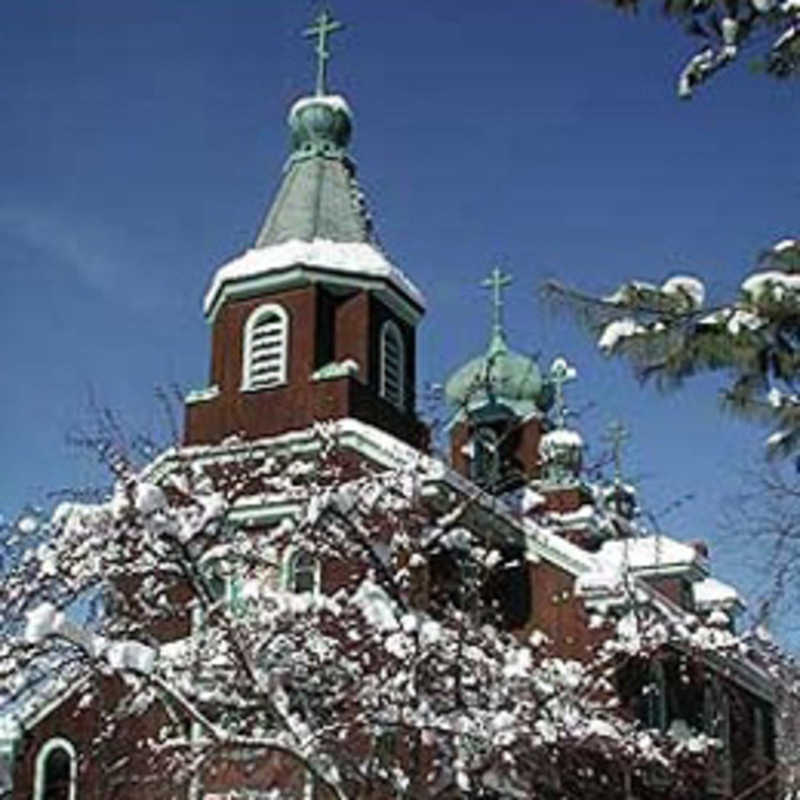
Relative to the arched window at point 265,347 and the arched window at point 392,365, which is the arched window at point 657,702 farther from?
the arched window at point 265,347

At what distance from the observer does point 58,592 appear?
47.0ft

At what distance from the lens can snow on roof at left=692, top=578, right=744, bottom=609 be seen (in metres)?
29.2

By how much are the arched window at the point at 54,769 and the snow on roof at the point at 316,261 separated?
264 inches

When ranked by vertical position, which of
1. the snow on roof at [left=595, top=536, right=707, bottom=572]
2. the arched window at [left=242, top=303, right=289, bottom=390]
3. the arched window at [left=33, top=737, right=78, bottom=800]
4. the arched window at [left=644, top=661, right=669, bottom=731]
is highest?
the arched window at [left=242, top=303, right=289, bottom=390]

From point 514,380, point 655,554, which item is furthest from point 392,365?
point 514,380

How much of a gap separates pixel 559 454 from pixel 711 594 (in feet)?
12.4

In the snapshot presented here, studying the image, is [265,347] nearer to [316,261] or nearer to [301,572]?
[316,261]

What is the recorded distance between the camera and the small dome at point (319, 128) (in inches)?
1052

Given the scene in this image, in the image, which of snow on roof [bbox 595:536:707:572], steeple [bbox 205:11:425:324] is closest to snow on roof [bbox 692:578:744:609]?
snow on roof [bbox 595:536:707:572]

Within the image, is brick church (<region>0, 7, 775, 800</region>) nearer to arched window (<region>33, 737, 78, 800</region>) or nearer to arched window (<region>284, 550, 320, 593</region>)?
arched window (<region>33, 737, 78, 800</region>)

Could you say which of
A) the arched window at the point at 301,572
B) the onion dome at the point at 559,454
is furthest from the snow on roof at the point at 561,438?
the arched window at the point at 301,572

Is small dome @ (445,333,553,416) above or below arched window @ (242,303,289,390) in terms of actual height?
above

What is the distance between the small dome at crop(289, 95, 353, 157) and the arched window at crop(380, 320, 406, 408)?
11.0 feet

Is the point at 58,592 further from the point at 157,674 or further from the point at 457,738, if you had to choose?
the point at 457,738
